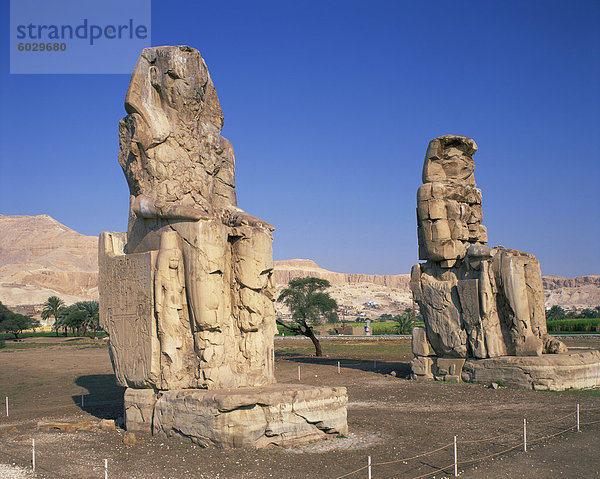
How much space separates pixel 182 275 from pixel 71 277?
108 m

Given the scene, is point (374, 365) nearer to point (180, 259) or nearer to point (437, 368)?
point (437, 368)

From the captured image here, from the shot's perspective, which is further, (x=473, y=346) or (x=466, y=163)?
(x=466, y=163)

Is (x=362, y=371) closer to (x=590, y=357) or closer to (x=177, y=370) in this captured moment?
(x=590, y=357)

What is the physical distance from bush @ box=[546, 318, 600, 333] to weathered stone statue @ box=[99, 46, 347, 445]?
37.9m

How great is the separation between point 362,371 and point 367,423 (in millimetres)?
8471

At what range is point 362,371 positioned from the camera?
1806 cm

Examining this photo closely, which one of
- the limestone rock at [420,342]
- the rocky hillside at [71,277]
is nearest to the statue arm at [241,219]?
the limestone rock at [420,342]

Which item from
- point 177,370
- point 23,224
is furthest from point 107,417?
point 23,224

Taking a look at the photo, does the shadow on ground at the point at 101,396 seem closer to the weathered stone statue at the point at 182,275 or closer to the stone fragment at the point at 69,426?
the stone fragment at the point at 69,426

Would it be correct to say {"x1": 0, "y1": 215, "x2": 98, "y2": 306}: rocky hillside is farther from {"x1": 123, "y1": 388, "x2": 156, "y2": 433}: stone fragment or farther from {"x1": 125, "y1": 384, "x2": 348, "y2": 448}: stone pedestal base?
{"x1": 125, "y1": 384, "x2": 348, "y2": 448}: stone pedestal base

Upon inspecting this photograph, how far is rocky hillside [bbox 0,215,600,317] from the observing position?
9794cm

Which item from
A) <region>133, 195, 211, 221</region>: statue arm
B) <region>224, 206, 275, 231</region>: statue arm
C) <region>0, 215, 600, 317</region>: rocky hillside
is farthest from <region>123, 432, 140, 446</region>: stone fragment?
<region>0, 215, 600, 317</region>: rocky hillside

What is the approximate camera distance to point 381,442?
830 cm

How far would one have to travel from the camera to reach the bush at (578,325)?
40938 millimetres
